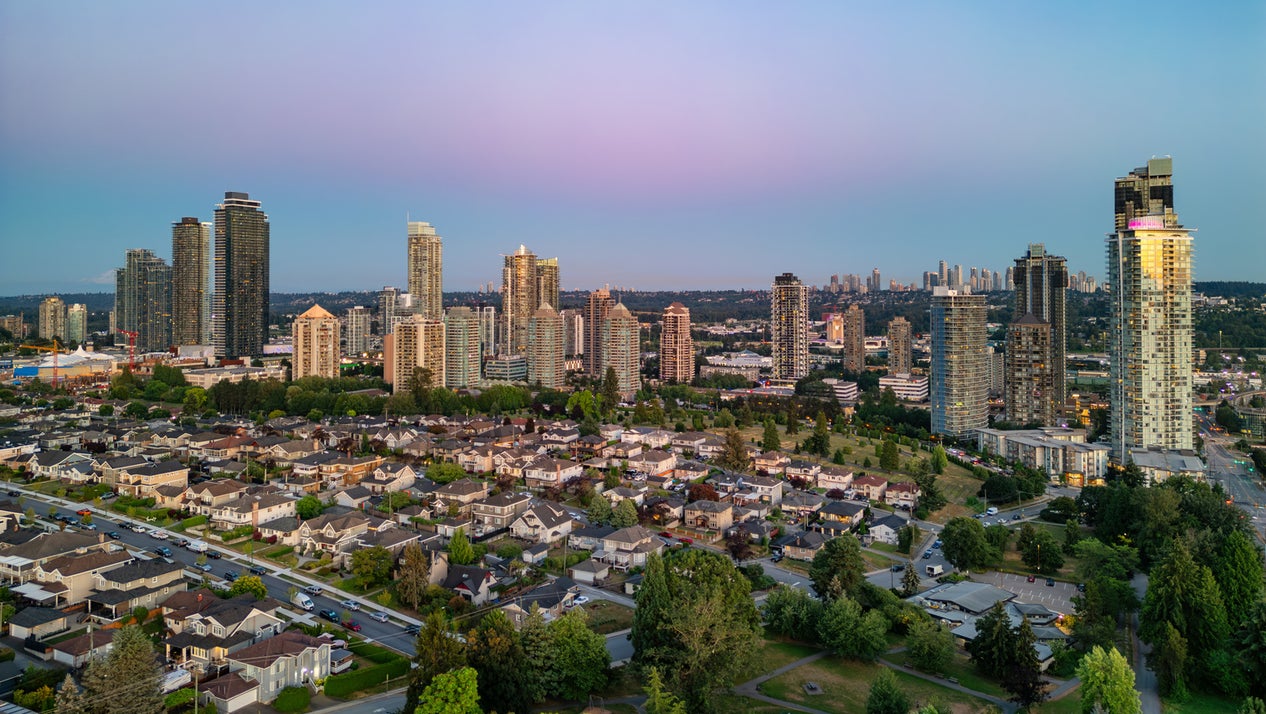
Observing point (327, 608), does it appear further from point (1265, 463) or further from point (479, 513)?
point (1265, 463)

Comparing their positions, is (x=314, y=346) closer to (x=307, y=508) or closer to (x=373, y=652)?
(x=307, y=508)

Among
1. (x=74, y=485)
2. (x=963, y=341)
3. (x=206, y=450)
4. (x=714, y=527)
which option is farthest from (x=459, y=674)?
(x=963, y=341)

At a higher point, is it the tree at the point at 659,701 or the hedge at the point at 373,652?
the tree at the point at 659,701

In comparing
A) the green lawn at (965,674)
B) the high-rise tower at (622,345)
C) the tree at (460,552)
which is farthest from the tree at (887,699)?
the high-rise tower at (622,345)

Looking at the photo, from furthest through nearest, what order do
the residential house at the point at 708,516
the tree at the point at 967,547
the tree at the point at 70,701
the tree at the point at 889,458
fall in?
the tree at the point at 889,458 → the residential house at the point at 708,516 → the tree at the point at 967,547 → the tree at the point at 70,701

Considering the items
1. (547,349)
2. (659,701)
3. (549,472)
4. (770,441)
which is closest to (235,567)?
(549,472)

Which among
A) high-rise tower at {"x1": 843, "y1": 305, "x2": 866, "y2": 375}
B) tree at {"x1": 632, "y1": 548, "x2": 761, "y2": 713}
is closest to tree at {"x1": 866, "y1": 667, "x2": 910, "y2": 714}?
tree at {"x1": 632, "y1": 548, "x2": 761, "y2": 713}

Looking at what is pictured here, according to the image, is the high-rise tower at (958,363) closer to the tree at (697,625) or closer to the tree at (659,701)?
the tree at (697,625)
